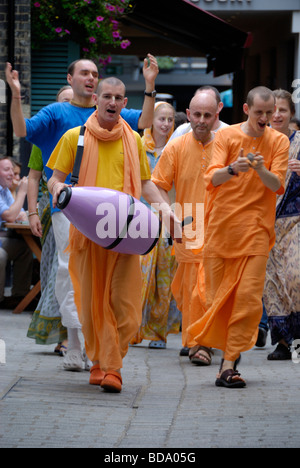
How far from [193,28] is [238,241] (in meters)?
11.3

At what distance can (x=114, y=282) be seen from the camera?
6.67m

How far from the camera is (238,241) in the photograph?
700 cm

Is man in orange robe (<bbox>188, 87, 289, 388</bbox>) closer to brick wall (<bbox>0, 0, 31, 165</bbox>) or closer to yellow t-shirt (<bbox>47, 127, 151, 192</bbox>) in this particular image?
yellow t-shirt (<bbox>47, 127, 151, 192</bbox>)

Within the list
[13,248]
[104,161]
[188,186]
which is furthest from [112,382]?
[13,248]

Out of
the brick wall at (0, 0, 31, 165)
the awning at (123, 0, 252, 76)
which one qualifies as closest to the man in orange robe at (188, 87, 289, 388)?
the brick wall at (0, 0, 31, 165)

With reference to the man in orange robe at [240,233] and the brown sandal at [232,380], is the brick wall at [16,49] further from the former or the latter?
the brown sandal at [232,380]

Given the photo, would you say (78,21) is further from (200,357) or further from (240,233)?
(240,233)

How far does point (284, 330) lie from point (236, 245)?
5.83 ft

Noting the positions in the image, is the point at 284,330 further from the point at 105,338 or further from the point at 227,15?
the point at 227,15

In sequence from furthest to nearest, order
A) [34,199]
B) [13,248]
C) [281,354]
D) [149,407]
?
[13,248]
[281,354]
[34,199]
[149,407]

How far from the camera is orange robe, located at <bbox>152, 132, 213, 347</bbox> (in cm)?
819

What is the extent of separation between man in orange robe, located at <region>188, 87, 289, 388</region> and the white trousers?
1.08 meters

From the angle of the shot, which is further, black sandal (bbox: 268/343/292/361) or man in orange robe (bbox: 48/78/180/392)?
black sandal (bbox: 268/343/292/361)
